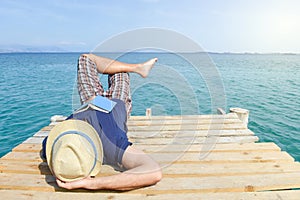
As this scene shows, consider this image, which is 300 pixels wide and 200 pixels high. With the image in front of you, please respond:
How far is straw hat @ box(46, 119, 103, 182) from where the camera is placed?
1.82 meters

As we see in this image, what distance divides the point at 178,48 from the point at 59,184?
6.70ft

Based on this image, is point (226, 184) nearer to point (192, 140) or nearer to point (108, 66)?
point (192, 140)

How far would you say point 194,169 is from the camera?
8.04 feet

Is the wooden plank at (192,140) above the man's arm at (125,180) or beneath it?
beneath

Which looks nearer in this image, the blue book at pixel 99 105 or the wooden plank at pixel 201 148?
the blue book at pixel 99 105

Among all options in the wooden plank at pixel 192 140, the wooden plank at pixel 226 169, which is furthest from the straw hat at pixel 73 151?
the wooden plank at pixel 192 140

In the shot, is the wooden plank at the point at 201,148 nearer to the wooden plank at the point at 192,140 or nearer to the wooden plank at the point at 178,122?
the wooden plank at the point at 192,140

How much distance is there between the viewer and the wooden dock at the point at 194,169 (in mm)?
2020

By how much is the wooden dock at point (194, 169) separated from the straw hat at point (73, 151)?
0.24 meters

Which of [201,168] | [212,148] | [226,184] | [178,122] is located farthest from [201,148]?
[178,122]

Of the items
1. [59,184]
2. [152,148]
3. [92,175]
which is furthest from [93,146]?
[152,148]

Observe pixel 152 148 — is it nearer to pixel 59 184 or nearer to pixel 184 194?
pixel 184 194

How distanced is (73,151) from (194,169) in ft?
4.25

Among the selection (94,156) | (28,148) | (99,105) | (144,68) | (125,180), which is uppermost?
(144,68)
